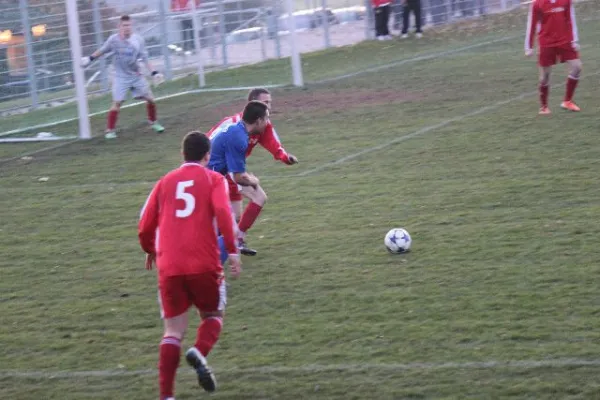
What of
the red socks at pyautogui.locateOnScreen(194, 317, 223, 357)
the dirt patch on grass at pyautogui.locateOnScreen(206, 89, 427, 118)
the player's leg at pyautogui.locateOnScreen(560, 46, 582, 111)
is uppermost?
the player's leg at pyautogui.locateOnScreen(560, 46, 582, 111)

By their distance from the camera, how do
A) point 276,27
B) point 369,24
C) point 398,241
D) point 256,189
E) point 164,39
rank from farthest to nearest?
point 369,24, point 276,27, point 164,39, point 256,189, point 398,241

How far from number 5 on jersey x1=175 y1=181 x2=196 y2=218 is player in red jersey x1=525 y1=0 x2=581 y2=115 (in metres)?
9.34

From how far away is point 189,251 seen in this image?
19.4ft

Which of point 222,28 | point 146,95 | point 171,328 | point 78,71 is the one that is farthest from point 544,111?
point 222,28

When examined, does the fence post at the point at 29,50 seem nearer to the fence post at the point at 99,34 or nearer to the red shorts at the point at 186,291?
the fence post at the point at 99,34

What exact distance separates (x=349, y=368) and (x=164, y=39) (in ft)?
57.9

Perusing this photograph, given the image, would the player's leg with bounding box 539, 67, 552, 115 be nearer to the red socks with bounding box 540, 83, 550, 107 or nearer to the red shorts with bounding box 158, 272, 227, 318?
the red socks with bounding box 540, 83, 550, 107

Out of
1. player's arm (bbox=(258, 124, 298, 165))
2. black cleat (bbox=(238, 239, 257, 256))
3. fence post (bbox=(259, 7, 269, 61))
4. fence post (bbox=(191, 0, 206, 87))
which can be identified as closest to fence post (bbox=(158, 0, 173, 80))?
fence post (bbox=(191, 0, 206, 87))

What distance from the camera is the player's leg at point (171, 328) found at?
5836mm

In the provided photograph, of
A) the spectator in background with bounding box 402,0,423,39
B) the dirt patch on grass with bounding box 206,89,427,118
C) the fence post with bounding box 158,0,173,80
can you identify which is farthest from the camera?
the spectator in background with bounding box 402,0,423,39

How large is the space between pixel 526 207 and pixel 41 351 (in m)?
5.12

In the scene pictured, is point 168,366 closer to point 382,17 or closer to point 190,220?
point 190,220

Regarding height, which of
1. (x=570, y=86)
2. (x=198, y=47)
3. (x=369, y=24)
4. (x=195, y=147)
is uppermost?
(x=195, y=147)

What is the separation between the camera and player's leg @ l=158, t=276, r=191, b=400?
5836 mm
